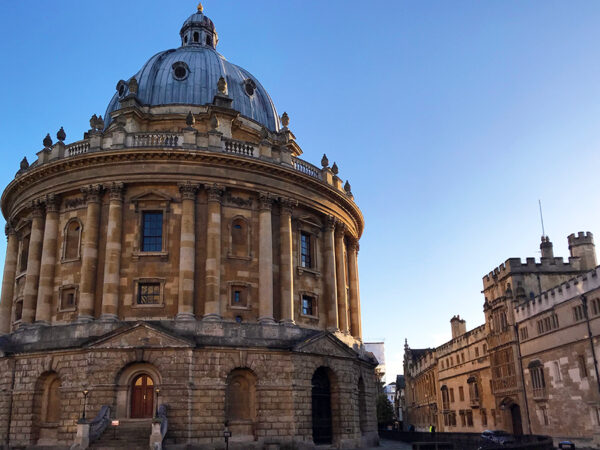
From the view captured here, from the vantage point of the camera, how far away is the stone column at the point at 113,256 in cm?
3528

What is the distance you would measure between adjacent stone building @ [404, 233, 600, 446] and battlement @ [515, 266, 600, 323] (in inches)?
2.7

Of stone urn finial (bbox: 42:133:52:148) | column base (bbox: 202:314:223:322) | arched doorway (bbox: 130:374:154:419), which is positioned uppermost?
stone urn finial (bbox: 42:133:52:148)

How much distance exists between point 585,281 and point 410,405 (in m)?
64.8

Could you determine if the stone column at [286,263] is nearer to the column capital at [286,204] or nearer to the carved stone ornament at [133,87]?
the column capital at [286,204]

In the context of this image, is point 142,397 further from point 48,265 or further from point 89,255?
point 48,265

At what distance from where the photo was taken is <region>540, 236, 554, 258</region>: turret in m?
56.3

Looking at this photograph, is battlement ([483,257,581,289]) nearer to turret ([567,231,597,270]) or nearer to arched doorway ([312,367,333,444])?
turret ([567,231,597,270])

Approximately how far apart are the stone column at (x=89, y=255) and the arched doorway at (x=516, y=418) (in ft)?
124

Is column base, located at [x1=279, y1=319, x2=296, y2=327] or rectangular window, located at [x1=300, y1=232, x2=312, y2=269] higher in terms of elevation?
rectangular window, located at [x1=300, y1=232, x2=312, y2=269]

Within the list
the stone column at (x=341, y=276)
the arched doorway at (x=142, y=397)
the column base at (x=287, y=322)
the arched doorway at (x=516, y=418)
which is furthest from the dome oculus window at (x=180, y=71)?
the arched doorway at (x=516, y=418)

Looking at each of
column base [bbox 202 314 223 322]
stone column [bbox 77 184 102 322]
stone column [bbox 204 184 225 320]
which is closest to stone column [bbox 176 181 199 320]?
column base [bbox 202 314 223 322]

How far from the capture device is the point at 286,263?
1567 inches

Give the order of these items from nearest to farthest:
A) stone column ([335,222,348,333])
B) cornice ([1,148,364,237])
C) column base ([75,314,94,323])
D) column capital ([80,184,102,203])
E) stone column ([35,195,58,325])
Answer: column base ([75,314,94,323]), stone column ([35,195,58,325]), cornice ([1,148,364,237]), column capital ([80,184,102,203]), stone column ([335,222,348,333])

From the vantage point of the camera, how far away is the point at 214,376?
112 feet
